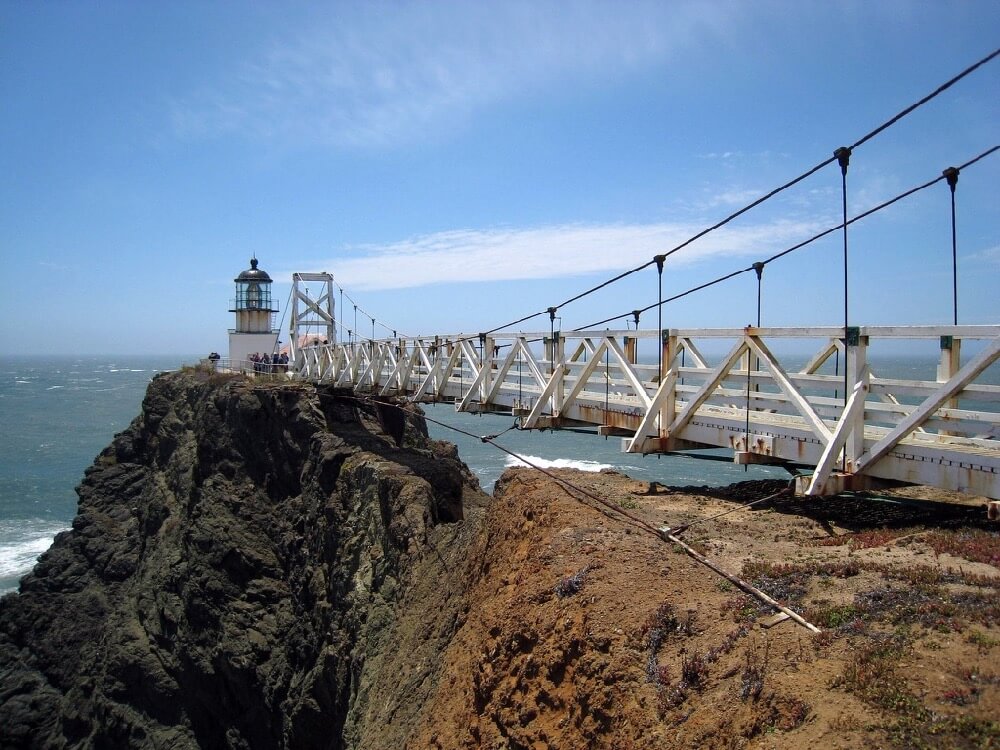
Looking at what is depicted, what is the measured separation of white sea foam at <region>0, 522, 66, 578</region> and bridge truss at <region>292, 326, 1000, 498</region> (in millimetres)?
28377

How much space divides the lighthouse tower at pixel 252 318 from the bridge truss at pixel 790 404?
26160 mm

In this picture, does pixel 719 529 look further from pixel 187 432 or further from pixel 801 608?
pixel 187 432

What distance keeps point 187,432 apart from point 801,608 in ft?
77.3

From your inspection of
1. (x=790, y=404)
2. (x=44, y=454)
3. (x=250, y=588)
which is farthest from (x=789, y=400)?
(x=44, y=454)

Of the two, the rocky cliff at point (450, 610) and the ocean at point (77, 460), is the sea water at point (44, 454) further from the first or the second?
the rocky cliff at point (450, 610)

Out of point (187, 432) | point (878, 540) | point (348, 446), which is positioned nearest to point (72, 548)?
point (187, 432)

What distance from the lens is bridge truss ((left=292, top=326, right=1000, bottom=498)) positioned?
5859mm

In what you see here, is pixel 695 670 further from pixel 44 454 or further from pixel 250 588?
pixel 44 454

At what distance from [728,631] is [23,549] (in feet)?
124

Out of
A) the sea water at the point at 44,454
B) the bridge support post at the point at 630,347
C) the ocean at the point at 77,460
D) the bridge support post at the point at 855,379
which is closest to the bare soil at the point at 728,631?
the bridge support post at the point at 855,379

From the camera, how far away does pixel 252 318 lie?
121 feet

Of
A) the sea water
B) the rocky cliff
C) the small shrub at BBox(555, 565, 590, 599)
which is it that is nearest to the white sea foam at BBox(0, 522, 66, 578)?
the sea water

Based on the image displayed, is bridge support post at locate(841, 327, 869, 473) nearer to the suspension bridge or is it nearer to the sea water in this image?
the suspension bridge

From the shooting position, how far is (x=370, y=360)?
1925cm
